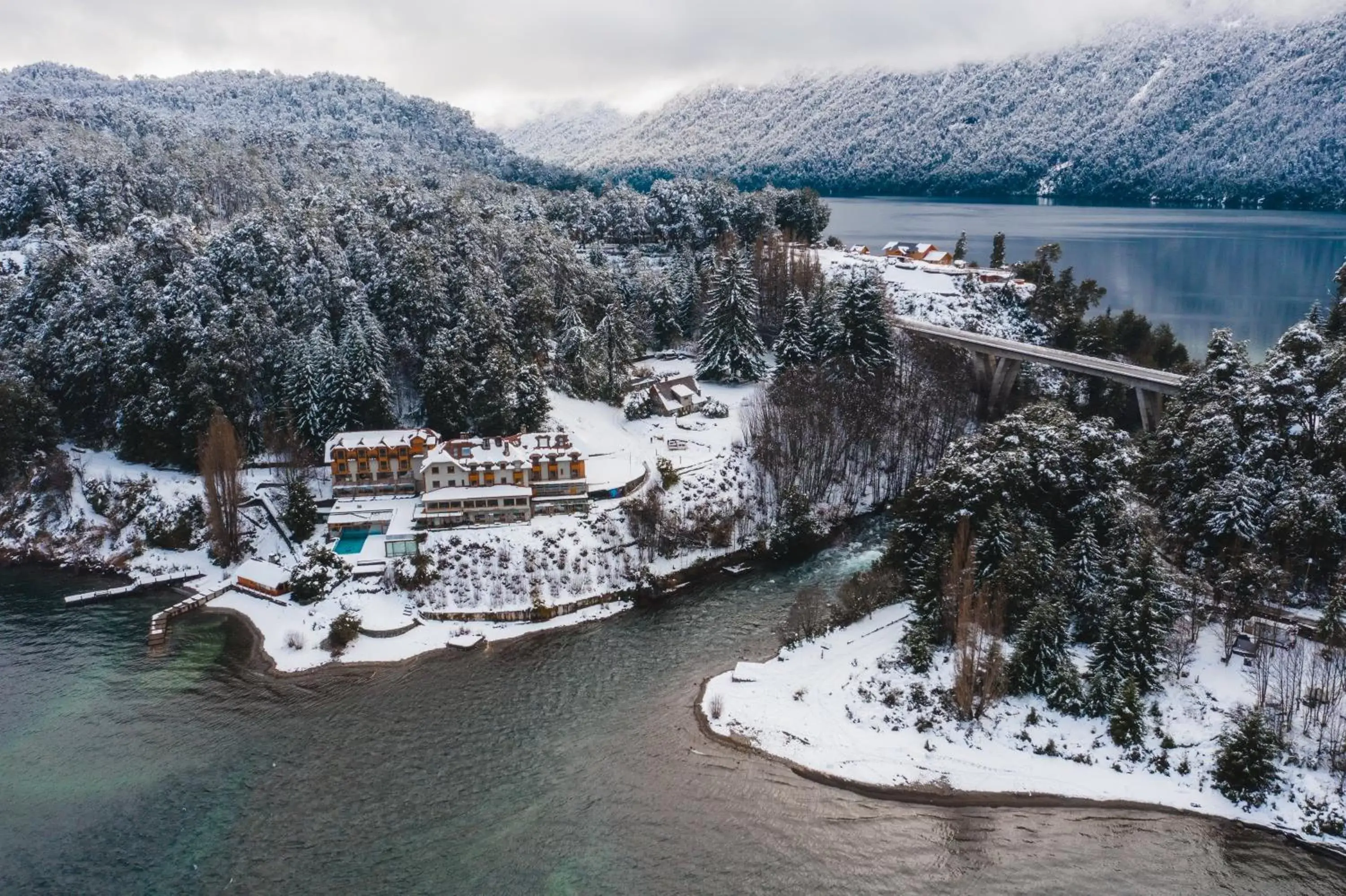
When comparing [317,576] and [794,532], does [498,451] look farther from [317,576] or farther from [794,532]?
[794,532]

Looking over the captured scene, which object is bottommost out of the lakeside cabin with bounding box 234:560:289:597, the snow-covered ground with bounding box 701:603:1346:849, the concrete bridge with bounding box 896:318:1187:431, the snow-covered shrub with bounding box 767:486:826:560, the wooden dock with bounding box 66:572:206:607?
the snow-covered ground with bounding box 701:603:1346:849

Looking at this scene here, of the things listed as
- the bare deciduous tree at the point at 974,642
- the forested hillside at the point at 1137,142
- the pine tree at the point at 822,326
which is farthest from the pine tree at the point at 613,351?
the forested hillside at the point at 1137,142

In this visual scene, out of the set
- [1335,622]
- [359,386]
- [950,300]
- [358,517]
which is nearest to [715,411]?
[359,386]

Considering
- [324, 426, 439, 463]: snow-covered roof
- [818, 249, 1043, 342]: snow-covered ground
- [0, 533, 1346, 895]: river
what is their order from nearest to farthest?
1. [0, 533, 1346, 895]: river
2. [324, 426, 439, 463]: snow-covered roof
3. [818, 249, 1043, 342]: snow-covered ground

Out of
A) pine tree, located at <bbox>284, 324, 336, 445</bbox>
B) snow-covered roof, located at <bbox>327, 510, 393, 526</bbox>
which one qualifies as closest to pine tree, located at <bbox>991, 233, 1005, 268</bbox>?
pine tree, located at <bbox>284, 324, 336, 445</bbox>

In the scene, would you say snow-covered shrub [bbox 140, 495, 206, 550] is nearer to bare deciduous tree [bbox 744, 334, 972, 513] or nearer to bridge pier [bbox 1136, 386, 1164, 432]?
bare deciduous tree [bbox 744, 334, 972, 513]

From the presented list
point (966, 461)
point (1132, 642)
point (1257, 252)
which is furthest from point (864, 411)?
point (1257, 252)

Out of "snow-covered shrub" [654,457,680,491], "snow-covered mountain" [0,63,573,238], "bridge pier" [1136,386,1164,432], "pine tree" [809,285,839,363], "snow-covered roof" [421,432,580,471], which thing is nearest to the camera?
"snow-covered roof" [421,432,580,471]
